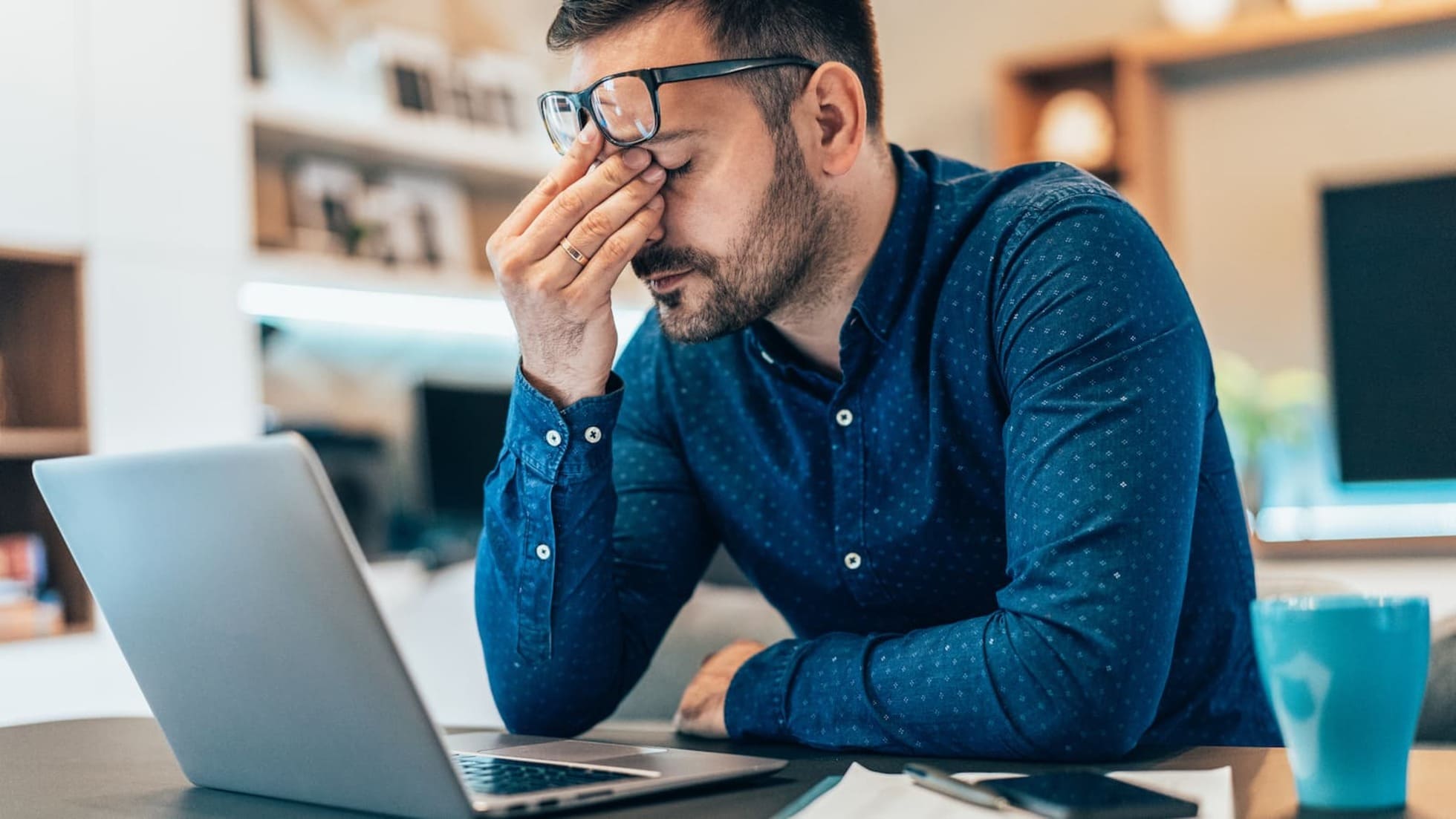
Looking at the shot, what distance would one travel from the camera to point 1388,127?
3.90 meters

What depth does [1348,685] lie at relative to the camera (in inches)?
25.8

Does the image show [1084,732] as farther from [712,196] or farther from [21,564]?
[21,564]

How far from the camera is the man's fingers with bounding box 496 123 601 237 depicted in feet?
3.94

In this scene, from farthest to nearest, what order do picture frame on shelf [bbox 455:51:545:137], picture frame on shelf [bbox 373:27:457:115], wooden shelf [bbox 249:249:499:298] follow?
picture frame on shelf [bbox 455:51:545:137], picture frame on shelf [bbox 373:27:457:115], wooden shelf [bbox 249:249:499:298]

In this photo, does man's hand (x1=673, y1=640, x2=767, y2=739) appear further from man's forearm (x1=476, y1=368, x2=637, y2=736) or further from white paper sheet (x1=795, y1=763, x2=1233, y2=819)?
white paper sheet (x1=795, y1=763, x2=1233, y2=819)

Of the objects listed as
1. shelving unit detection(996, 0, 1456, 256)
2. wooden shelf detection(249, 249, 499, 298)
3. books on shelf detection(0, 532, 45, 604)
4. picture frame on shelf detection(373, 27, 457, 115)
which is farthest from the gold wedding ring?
shelving unit detection(996, 0, 1456, 256)

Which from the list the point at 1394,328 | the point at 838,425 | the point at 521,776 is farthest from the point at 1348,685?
the point at 1394,328

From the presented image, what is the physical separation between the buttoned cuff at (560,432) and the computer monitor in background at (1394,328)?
317 cm

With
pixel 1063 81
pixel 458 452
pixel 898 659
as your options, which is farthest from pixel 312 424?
pixel 898 659

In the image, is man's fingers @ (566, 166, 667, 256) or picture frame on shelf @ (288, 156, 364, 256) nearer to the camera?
man's fingers @ (566, 166, 667, 256)

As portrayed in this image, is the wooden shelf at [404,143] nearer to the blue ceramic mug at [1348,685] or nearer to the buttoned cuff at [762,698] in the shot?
the buttoned cuff at [762,698]

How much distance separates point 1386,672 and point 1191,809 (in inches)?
4.4

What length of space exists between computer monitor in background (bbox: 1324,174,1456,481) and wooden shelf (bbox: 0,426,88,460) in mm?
3097

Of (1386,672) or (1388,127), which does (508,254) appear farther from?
(1388,127)
